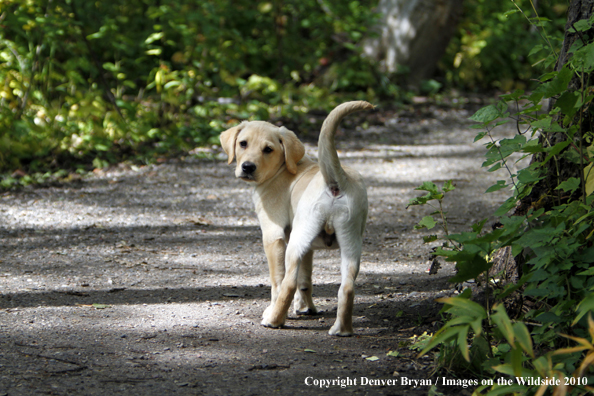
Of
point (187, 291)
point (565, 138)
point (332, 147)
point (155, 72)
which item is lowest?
point (187, 291)

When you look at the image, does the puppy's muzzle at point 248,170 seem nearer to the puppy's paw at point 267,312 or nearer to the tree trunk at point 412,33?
the puppy's paw at point 267,312

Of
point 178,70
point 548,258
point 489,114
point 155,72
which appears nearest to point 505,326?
point 548,258

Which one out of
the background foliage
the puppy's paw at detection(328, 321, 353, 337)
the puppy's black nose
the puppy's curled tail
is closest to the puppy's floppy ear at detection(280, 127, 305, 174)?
the puppy's black nose

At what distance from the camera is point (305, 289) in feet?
12.8

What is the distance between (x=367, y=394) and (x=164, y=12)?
867 centimetres

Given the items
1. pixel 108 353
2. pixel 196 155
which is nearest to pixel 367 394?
pixel 108 353

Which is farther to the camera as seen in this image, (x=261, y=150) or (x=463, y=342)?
(x=261, y=150)

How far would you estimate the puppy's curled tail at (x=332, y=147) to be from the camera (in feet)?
10.7

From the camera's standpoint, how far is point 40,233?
564 centimetres

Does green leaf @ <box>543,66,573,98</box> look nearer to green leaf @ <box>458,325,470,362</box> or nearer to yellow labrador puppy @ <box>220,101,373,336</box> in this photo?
yellow labrador puppy @ <box>220,101,373,336</box>

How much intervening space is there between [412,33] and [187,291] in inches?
391

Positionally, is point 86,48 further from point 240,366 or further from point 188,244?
point 240,366

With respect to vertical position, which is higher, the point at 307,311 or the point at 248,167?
the point at 248,167

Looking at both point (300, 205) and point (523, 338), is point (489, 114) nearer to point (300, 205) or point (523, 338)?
point (523, 338)
